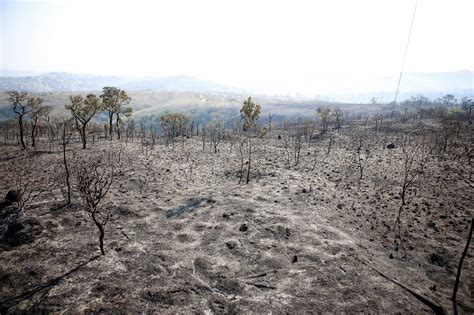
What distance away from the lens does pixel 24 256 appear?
16.7 metres

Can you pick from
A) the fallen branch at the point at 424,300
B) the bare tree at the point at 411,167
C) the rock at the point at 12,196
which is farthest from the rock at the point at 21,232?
the bare tree at the point at 411,167

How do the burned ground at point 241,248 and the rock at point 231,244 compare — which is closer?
the burned ground at point 241,248

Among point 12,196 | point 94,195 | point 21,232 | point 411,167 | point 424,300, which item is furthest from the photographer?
point 411,167

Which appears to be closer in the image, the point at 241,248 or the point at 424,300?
the point at 424,300

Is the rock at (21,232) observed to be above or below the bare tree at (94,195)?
below

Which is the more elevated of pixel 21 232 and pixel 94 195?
pixel 94 195

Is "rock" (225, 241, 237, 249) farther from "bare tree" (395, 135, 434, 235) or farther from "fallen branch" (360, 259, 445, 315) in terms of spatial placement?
"bare tree" (395, 135, 434, 235)

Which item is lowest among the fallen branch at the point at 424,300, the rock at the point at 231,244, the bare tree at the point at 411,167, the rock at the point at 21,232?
the rock at the point at 21,232

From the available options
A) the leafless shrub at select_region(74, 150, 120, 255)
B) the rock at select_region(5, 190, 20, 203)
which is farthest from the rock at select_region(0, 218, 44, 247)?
the rock at select_region(5, 190, 20, 203)

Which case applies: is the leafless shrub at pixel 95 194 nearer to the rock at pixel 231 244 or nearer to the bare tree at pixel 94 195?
the bare tree at pixel 94 195

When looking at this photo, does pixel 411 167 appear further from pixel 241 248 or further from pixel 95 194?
pixel 95 194

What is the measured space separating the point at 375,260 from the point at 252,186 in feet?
49.8

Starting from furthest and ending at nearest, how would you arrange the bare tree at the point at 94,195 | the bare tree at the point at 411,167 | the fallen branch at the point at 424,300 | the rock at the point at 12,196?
the bare tree at the point at 411,167, the rock at the point at 12,196, the bare tree at the point at 94,195, the fallen branch at the point at 424,300

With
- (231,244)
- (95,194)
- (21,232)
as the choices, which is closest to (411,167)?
(231,244)
